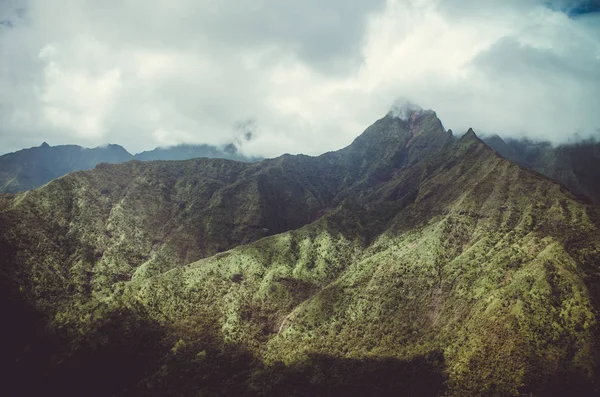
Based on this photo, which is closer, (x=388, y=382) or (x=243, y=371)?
(x=388, y=382)

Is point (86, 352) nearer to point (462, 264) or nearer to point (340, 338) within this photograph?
point (340, 338)

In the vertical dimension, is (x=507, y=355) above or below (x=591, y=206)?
below

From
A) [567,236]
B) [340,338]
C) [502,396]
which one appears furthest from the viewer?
[340,338]

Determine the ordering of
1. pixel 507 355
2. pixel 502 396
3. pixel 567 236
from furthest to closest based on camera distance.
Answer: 1. pixel 567 236
2. pixel 507 355
3. pixel 502 396

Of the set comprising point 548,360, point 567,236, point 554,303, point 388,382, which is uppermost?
point 567,236

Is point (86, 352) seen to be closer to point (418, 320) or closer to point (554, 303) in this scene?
point (418, 320)

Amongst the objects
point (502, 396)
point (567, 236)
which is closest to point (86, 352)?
point (502, 396)

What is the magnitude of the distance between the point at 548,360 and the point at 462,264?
70.6 metres

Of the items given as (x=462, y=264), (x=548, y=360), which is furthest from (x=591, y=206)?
(x=548, y=360)

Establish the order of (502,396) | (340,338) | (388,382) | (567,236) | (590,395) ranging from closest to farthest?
(590,395), (502,396), (388,382), (567,236), (340,338)

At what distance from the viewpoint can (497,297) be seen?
162875mm

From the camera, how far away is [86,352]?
603 ft

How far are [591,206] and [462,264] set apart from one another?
78075 millimetres

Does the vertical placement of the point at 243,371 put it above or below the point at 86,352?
below
